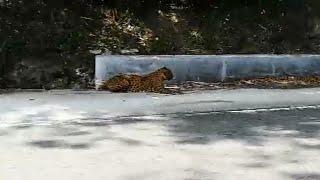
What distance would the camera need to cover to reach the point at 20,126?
27.4 ft

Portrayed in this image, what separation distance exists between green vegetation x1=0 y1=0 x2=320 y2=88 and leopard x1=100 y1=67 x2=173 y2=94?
81cm

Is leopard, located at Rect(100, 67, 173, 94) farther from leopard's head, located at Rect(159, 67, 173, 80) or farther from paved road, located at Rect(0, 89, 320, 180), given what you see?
paved road, located at Rect(0, 89, 320, 180)

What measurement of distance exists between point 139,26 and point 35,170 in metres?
8.94

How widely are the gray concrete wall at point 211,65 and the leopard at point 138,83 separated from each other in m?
0.30

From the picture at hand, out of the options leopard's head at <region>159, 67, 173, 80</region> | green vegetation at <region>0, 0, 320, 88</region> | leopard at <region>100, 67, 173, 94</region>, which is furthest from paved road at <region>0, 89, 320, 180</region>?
green vegetation at <region>0, 0, 320, 88</region>

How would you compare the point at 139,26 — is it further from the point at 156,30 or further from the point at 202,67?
the point at 202,67

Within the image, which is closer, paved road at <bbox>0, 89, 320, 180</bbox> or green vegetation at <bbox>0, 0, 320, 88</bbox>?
paved road at <bbox>0, 89, 320, 180</bbox>

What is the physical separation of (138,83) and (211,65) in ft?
5.86

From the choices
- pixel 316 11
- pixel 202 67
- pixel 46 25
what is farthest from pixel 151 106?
pixel 316 11

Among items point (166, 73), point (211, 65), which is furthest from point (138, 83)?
point (211, 65)

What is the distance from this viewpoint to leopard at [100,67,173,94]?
37.0ft

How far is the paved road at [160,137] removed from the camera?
6.11 meters

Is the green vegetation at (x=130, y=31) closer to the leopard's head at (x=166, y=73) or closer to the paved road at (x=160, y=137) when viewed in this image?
the leopard's head at (x=166, y=73)

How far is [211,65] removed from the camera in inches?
488
